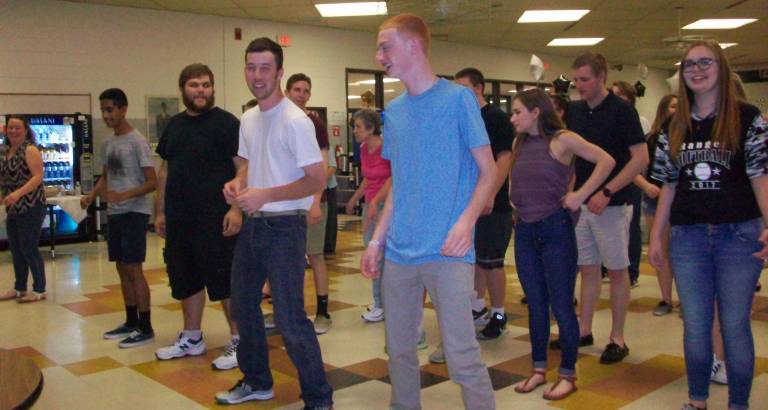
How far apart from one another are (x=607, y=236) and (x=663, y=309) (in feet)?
4.85

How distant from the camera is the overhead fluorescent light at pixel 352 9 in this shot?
34.0 feet

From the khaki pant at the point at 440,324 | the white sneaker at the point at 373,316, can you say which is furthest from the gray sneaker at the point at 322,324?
the khaki pant at the point at 440,324

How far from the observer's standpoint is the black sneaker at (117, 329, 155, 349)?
414 cm

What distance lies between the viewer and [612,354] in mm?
3641

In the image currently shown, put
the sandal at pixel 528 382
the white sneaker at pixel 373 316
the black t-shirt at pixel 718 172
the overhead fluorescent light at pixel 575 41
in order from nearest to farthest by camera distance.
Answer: the black t-shirt at pixel 718 172, the sandal at pixel 528 382, the white sneaker at pixel 373 316, the overhead fluorescent light at pixel 575 41

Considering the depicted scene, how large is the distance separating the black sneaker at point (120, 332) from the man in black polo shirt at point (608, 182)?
9.00 ft

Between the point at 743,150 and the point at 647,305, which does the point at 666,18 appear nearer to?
the point at 647,305

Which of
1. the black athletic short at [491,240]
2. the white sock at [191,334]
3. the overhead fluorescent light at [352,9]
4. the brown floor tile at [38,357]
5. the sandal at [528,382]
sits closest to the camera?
the sandal at [528,382]

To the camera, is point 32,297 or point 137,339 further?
point 32,297

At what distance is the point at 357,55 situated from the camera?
12.8 metres

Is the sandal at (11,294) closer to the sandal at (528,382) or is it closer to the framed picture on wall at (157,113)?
the sandal at (528,382)

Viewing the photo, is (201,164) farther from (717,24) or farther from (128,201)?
(717,24)

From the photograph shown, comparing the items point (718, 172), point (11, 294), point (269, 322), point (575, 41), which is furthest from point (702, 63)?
point (575, 41)

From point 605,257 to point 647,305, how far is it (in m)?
1.69
